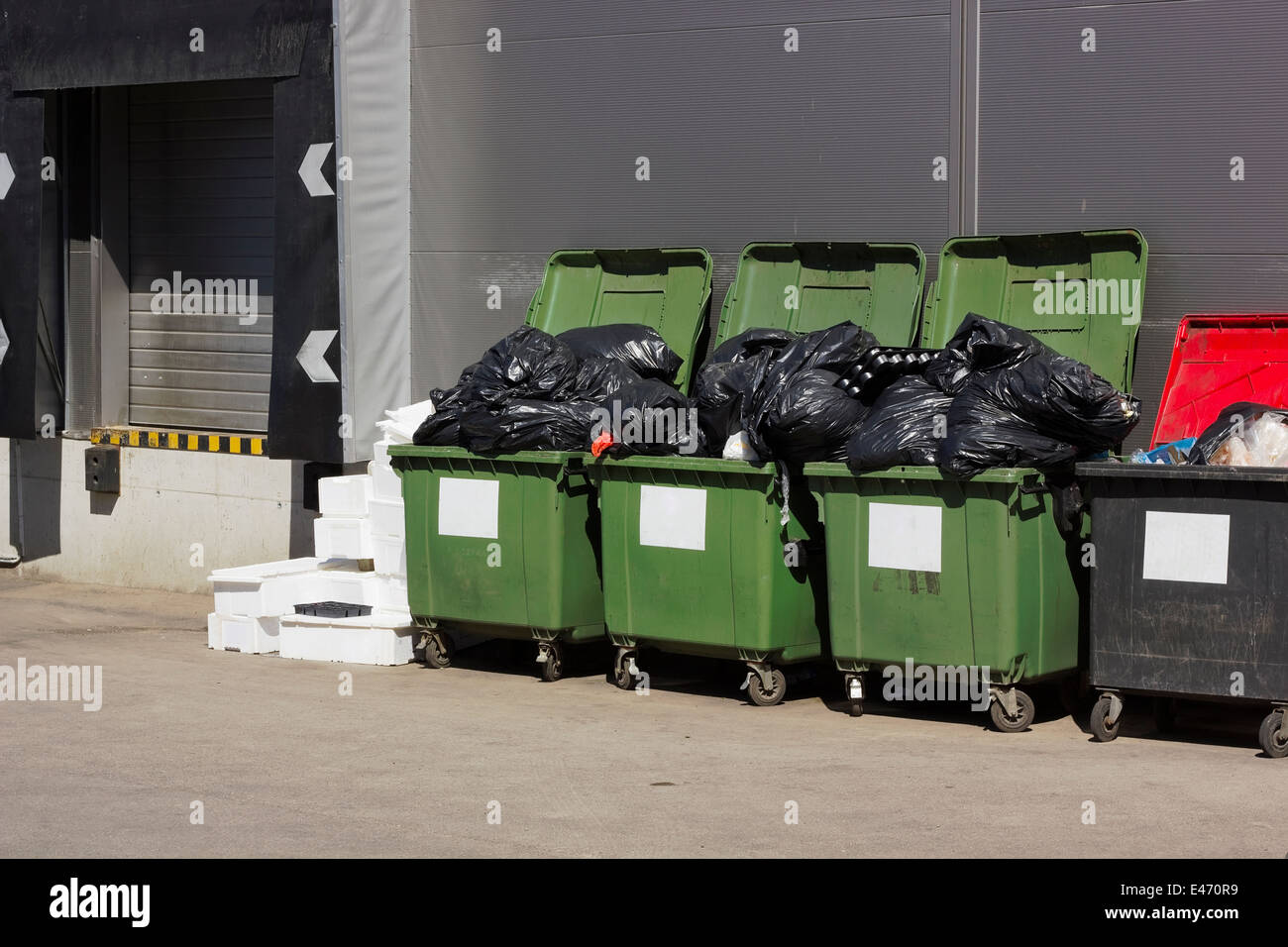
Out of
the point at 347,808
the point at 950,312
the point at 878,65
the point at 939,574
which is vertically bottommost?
the point at 347,808

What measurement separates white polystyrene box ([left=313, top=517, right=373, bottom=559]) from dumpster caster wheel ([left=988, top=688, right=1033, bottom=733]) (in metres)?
3.93

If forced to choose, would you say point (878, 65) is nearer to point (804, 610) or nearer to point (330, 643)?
point (804, 610)

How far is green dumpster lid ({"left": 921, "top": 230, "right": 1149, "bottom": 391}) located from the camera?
322 inches

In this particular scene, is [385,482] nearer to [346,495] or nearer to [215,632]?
[346,495]

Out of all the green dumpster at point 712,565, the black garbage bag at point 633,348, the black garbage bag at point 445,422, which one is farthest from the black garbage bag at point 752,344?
the black garbage bag at point 445,422

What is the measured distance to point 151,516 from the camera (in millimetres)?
12008

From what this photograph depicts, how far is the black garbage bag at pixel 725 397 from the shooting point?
25.5 feet

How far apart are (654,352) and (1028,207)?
2.15 m

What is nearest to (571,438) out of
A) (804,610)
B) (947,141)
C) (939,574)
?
(804,610)

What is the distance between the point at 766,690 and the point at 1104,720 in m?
1.62

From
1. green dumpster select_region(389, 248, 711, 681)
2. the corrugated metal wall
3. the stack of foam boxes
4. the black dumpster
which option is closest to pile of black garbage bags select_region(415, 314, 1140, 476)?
green dumpster select_region(389, 248, 711, 681)

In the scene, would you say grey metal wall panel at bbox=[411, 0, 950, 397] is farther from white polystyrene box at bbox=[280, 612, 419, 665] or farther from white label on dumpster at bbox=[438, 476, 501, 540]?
white polystyrene box at bbox=[280, 612, 419, 665]

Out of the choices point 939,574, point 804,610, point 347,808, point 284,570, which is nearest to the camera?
point 347,808

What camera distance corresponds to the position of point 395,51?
10.8 metres
